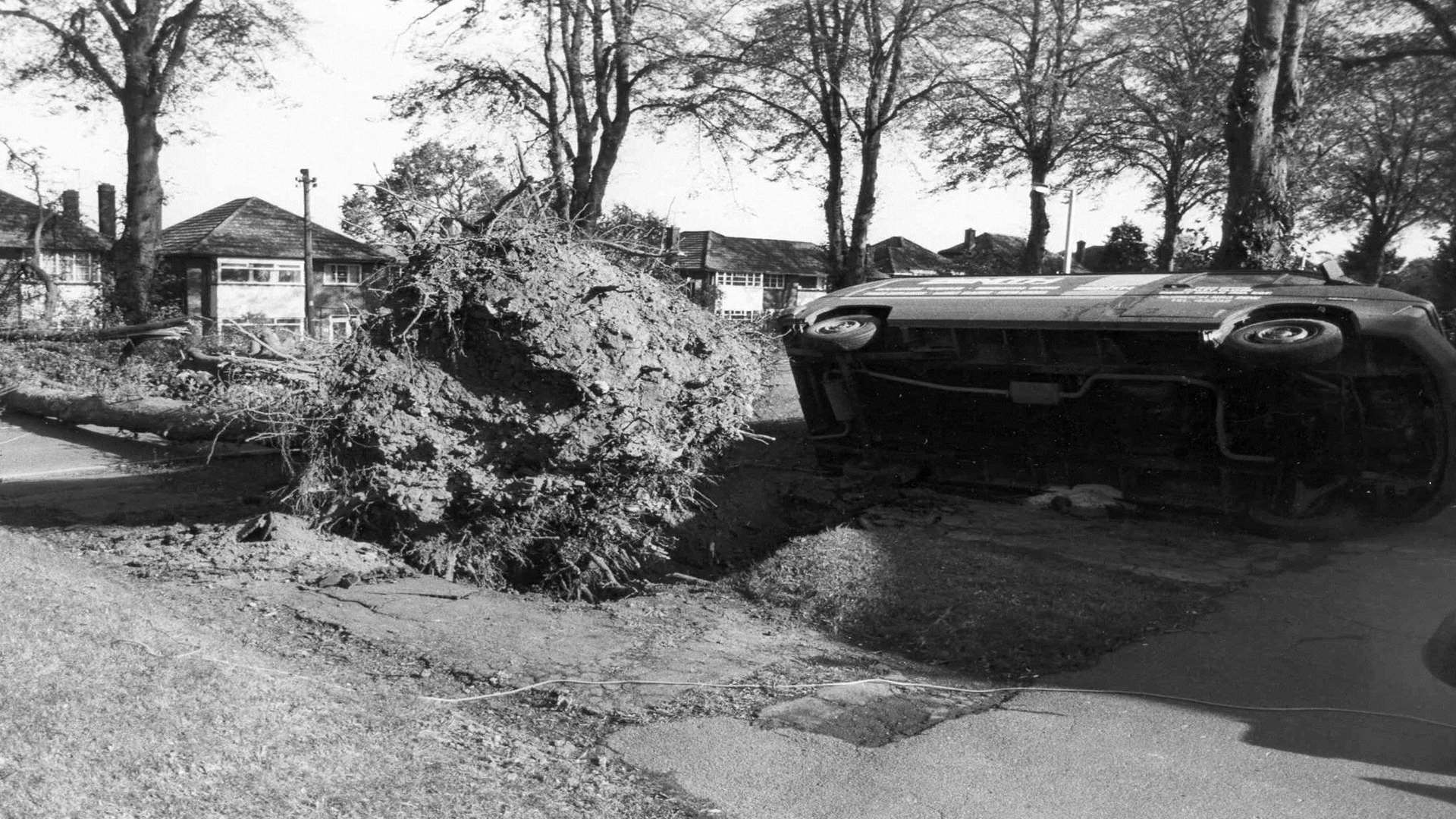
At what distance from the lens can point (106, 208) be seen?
171ft

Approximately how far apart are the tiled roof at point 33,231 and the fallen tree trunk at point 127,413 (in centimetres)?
2624

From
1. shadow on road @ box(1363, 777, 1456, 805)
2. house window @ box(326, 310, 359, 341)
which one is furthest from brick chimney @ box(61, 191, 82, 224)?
shadow on road @ box(1363, 777, 1456, 805)

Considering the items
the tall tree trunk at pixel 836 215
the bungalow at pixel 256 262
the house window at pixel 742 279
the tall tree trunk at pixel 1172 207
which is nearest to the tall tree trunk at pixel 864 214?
the tall tree trunk at pixel 836 215

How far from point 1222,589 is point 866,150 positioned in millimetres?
21253

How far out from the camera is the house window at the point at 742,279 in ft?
209

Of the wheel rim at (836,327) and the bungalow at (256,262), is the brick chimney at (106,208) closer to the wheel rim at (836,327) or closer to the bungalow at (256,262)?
the bungalow at (256,262)

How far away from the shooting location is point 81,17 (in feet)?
88.7

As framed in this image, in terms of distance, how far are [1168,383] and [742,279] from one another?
56.6m

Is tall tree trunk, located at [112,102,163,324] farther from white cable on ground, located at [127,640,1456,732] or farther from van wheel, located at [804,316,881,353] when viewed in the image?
white cable on ground, located at [127,640,1456,732]

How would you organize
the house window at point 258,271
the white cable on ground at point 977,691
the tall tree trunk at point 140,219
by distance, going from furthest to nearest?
the house window at point 258,271, the tall tree trunk at point 140,219, the white cable on ground at point 977,691

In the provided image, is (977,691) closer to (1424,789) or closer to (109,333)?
(1424,789)

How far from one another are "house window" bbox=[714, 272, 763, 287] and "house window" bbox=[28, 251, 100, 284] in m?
28.8

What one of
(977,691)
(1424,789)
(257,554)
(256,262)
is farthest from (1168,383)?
(256,262)

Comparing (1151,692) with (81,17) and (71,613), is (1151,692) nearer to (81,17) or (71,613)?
(71,613)
